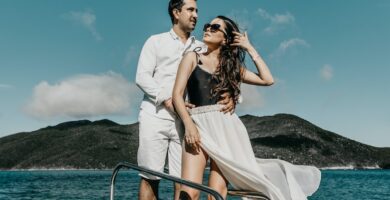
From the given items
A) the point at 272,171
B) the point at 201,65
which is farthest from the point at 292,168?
the point at 201,65

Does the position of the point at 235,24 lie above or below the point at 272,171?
above

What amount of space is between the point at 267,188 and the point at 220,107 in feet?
2.36

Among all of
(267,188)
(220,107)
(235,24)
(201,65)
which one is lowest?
(267,188)

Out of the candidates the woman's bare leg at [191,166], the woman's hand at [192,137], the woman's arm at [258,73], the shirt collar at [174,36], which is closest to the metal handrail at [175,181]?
the woman's bare leg at [191,166]

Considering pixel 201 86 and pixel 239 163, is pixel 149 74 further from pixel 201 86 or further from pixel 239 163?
pixel 239 163

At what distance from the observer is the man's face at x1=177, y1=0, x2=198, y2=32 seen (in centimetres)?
474

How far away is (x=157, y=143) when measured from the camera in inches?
190

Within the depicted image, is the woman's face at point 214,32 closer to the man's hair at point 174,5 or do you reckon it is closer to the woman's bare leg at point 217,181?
the man's hair at point 174,5

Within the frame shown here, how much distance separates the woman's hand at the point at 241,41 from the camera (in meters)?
4.12

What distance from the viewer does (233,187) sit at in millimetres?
4055

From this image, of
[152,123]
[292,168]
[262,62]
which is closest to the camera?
[292,168]

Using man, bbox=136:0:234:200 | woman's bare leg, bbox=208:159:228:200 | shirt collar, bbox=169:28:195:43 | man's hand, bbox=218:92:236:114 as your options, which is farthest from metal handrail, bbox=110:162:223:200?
shirt collar, bbox=169:28:195:43

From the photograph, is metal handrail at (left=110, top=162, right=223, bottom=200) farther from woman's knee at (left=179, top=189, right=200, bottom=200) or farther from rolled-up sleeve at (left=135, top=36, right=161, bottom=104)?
rolled-up sleeve at (left=135, top=36, right=161, bottom=104)

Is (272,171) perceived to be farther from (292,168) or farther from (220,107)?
(220,107)
